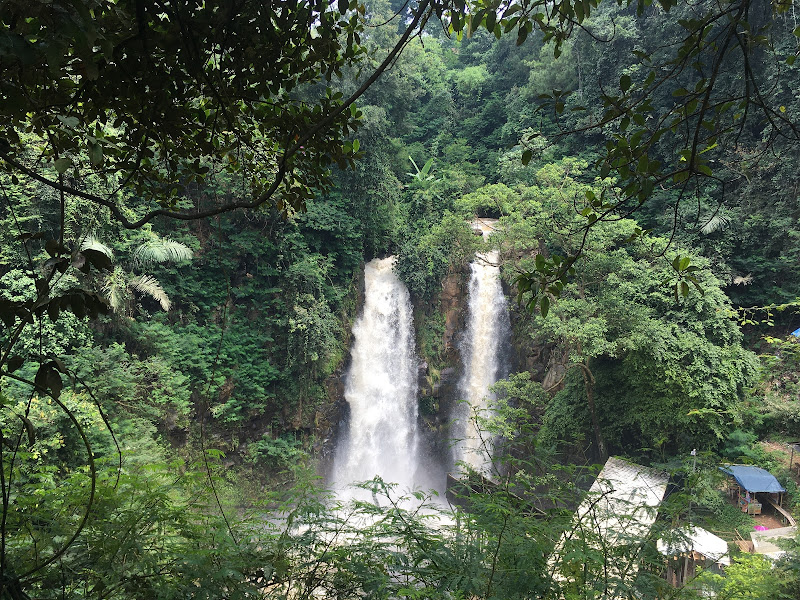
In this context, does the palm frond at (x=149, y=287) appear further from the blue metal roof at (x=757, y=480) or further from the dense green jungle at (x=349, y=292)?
the blue metal roof at (x=757, y=480)

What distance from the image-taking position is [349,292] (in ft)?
40.2

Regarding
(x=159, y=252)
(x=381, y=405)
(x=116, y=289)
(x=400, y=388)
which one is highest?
(x=159, y=252)

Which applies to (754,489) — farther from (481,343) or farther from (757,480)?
(481,343)

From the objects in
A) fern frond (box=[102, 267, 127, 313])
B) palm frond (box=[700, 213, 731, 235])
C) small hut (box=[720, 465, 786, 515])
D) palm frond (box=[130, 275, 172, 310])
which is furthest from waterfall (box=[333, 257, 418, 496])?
palm frond (box=[700, 213, 731, 235])

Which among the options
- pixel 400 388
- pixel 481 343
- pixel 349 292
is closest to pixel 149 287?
pixel 349 292

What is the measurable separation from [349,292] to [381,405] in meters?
2.79

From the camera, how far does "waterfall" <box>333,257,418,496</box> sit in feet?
38.7

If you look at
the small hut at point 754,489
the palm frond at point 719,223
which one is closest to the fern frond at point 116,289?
the small hut at point 754,489

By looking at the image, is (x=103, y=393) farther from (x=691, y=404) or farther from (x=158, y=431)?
(x=691, y=404)

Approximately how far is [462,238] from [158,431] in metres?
7.22

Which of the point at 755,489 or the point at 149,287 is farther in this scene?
the point at 149,287

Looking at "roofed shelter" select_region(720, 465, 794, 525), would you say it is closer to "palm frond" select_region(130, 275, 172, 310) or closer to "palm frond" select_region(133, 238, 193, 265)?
"palm frond" select_region(130, 275, 172, 310)

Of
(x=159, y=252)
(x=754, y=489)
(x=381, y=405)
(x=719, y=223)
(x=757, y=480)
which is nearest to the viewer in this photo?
(x=754, y=489)

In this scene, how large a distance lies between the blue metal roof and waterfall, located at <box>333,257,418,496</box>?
640cm
